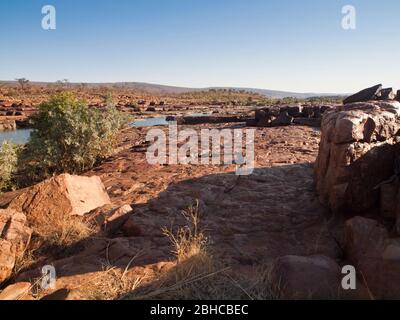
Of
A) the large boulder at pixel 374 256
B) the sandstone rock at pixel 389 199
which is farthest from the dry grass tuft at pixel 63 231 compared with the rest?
the sandstone rock at pixel 389 199

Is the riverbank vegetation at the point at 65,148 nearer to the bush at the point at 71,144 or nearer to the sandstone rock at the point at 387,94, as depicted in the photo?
the bush at the point at 71,144

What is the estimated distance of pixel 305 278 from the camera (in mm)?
3189

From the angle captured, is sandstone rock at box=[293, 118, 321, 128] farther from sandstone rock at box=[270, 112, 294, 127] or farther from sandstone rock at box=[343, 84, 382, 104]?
sandstone rock at box=[343, 84, 382, 104]

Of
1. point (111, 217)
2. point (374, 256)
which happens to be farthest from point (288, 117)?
point (374, 256)

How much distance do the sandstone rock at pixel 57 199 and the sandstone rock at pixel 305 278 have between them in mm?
3117

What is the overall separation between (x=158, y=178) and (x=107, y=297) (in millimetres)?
4196

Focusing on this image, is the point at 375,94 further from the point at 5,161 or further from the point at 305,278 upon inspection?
the point at 5,161

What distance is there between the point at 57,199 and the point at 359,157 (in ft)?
13.1

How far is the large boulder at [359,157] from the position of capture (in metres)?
4.71

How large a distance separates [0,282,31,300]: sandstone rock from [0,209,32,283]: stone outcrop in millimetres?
843

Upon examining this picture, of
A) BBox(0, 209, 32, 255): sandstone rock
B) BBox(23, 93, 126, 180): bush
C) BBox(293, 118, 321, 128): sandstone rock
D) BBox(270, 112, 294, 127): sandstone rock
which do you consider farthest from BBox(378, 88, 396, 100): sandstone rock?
BBox(0, 209, 32, 255): sandstone rock

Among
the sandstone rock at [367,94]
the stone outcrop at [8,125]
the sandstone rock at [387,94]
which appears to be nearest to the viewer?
the sandstone rock at [387,94]

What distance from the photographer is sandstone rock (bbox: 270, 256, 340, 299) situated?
3.09m
